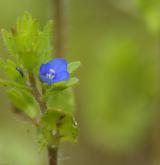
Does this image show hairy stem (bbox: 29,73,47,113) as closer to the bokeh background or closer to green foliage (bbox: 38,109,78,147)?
green foliage (bbox: 38,109,78,147)

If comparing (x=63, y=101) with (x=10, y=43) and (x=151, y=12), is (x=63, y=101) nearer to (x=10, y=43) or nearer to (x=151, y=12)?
(x=10, y=43)

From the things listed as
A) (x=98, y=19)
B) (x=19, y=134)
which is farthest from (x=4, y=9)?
(x=19, y=134)

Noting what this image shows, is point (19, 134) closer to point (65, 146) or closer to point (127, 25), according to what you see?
point (65, 146)

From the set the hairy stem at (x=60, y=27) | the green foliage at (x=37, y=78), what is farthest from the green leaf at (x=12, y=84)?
the hairy stem at (x=60, y=27)

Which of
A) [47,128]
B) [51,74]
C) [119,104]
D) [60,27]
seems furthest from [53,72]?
[119,104]

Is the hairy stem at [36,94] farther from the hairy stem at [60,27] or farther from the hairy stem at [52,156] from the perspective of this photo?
the hairy stem at [60,27]
